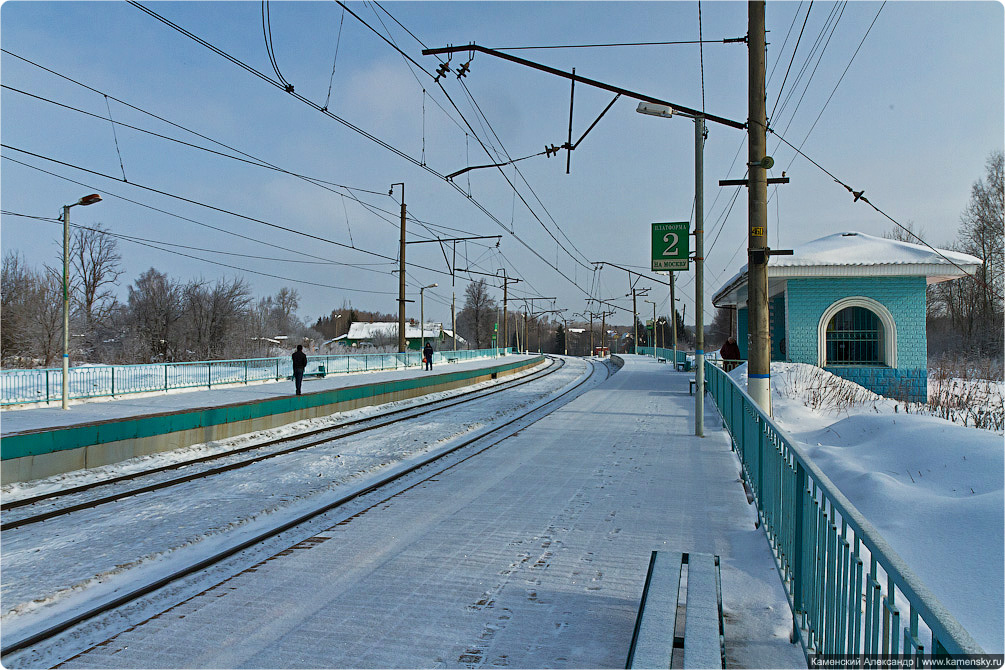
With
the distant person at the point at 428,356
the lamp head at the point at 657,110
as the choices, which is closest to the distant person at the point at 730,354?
the lamp head at the point at 657,110

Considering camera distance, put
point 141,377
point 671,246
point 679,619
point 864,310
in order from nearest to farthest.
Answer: point 679,619, point 671,246, point 141,377, point 864,310

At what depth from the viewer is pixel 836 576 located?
3328 mm

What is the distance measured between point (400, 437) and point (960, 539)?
10269mm

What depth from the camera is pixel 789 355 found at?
74.4 feet

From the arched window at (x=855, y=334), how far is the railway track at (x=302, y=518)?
1264cm

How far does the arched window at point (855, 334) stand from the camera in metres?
22.1

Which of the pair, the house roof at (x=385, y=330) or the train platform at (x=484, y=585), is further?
the house roof at (x=385, y=330)

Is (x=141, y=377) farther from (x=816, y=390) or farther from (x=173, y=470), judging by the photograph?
(x=816, y=390)

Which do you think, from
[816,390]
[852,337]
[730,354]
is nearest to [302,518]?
[816,390]

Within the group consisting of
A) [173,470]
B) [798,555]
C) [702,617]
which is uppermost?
[798,555]

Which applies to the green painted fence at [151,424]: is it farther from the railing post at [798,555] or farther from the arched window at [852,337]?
the arched window at [852,337]

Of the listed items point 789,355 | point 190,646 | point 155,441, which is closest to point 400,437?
point 155,441

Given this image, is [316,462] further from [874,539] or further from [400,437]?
[874,539]

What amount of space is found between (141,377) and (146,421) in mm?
9525
